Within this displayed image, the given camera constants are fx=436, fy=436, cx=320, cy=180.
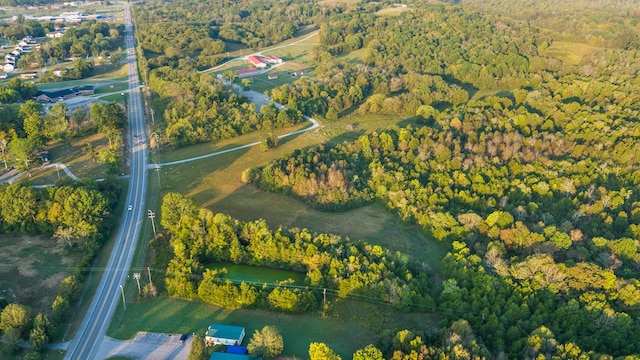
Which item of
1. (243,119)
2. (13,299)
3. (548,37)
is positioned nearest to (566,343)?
(13,299)

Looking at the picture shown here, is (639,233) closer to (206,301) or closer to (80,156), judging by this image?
(206,301)

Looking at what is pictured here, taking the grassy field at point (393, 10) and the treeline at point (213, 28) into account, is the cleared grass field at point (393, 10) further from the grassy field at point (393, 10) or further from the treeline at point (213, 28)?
the treeline at point (213, 28)

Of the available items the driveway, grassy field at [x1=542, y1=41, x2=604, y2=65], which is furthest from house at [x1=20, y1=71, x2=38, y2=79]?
grassy field at [x1=542, y1=41, x2=604, y2=65]

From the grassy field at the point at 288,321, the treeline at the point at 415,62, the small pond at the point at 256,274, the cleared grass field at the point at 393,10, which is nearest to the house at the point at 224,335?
the grassy field at the point at 288,321

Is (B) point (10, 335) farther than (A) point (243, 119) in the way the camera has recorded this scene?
No

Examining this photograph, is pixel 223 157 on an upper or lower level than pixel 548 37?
lower

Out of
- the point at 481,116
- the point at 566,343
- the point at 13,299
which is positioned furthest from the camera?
the point at 481,116

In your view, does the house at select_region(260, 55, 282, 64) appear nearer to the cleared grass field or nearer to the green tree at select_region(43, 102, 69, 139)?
the cleared grass field
